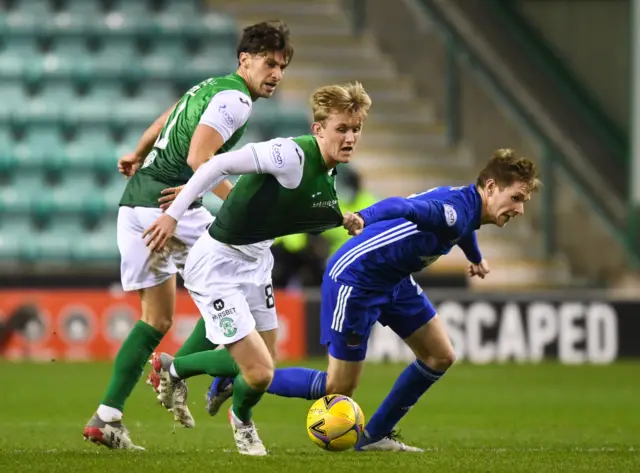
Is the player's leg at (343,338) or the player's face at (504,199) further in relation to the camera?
the player's leg at (343,338)

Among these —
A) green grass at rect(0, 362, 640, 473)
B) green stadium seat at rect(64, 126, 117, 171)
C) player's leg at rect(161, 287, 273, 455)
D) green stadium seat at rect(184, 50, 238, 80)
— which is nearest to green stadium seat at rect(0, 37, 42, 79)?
green stadium seat at rect(64, 126, 117, 171)

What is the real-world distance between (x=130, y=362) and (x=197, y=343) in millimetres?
463

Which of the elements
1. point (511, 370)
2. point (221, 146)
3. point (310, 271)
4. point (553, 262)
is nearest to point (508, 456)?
point (221, 146)

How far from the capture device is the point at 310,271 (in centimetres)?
1358

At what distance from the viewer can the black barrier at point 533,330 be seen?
514 inches

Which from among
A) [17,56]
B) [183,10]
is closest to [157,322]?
[17,56]

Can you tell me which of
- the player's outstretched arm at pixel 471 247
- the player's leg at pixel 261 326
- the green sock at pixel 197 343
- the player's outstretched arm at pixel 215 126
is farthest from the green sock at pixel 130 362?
the player's outstretched arm at pixel 471 247

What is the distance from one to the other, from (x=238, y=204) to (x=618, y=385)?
Answer: 5.84 metres

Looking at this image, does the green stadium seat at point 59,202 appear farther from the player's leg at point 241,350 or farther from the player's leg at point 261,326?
the player's leg at point 241,350

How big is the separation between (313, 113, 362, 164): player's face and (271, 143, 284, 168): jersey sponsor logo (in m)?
0.24

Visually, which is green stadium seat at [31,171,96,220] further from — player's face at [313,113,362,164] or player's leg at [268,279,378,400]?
player's face at [313,113,362,164]

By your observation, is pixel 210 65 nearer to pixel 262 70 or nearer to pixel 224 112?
pixel 262 70

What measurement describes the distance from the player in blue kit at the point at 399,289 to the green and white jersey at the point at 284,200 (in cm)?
41

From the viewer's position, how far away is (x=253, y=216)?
20.0 ft
